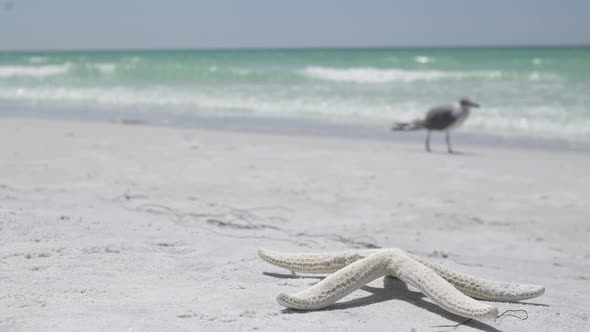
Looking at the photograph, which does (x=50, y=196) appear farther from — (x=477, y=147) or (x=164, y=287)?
(x=477, y=147)

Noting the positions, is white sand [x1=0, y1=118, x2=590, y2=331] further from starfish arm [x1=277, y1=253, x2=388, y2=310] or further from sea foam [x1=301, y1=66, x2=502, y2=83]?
sea foam [x1=301, y1=66, x2=502, y2=83]

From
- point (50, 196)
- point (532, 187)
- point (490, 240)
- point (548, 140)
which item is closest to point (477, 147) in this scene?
point (548, 140)

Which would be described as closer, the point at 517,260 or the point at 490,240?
the point at 517,260

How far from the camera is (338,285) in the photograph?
265cm

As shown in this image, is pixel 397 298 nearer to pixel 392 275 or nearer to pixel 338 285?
pixel 392 275

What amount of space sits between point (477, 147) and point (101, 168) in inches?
200

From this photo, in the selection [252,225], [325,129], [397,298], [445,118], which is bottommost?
[325,129]

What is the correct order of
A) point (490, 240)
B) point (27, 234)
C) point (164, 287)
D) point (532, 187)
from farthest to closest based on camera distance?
point (532, 187)
point (490, 240)
point (27, 234)
point (164, 287)

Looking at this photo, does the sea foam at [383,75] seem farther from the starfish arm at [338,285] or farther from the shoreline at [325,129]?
the starfish arm at [338,285]

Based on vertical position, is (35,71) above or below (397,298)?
below

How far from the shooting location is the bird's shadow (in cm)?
263

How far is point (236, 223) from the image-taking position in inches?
183

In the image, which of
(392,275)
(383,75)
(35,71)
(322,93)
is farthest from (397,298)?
(35,71)

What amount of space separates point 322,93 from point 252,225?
11839mm
